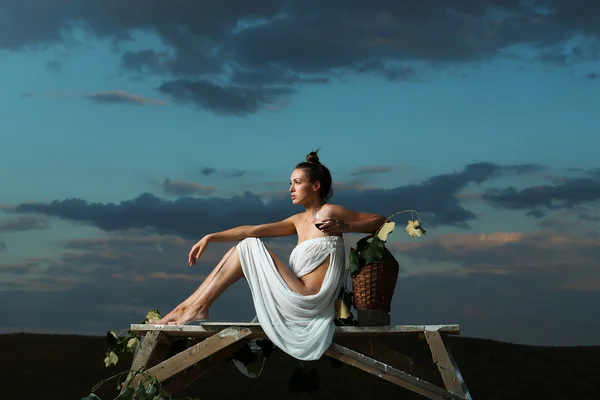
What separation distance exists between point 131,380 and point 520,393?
414cm

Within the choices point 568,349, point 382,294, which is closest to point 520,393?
point 568,349

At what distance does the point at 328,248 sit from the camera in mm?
5945

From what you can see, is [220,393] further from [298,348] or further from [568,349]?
[568,349]

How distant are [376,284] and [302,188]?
0.80 metres

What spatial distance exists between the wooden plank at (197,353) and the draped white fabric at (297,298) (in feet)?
0.61

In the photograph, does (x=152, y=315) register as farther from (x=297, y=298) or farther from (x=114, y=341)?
(x=297, y=298)

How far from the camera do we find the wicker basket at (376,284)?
19.3ft

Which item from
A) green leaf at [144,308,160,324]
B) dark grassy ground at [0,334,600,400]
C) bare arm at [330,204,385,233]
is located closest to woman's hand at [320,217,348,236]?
bare arm at [330,204,385,233]

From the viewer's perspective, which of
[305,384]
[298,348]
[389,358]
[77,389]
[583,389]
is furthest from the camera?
[583,389]

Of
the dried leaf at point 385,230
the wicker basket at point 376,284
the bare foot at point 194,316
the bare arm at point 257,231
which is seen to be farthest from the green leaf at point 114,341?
the dried leaf at point 385,230

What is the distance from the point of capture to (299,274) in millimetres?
5992

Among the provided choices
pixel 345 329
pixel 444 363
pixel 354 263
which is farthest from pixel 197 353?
pixel 444 363

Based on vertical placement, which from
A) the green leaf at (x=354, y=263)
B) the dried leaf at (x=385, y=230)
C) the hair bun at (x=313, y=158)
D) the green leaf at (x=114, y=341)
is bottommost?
the green leaf at (x=114, y=341)

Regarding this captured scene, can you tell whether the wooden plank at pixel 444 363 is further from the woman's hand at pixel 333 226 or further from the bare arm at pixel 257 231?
the bare arm at pixel 257 231
